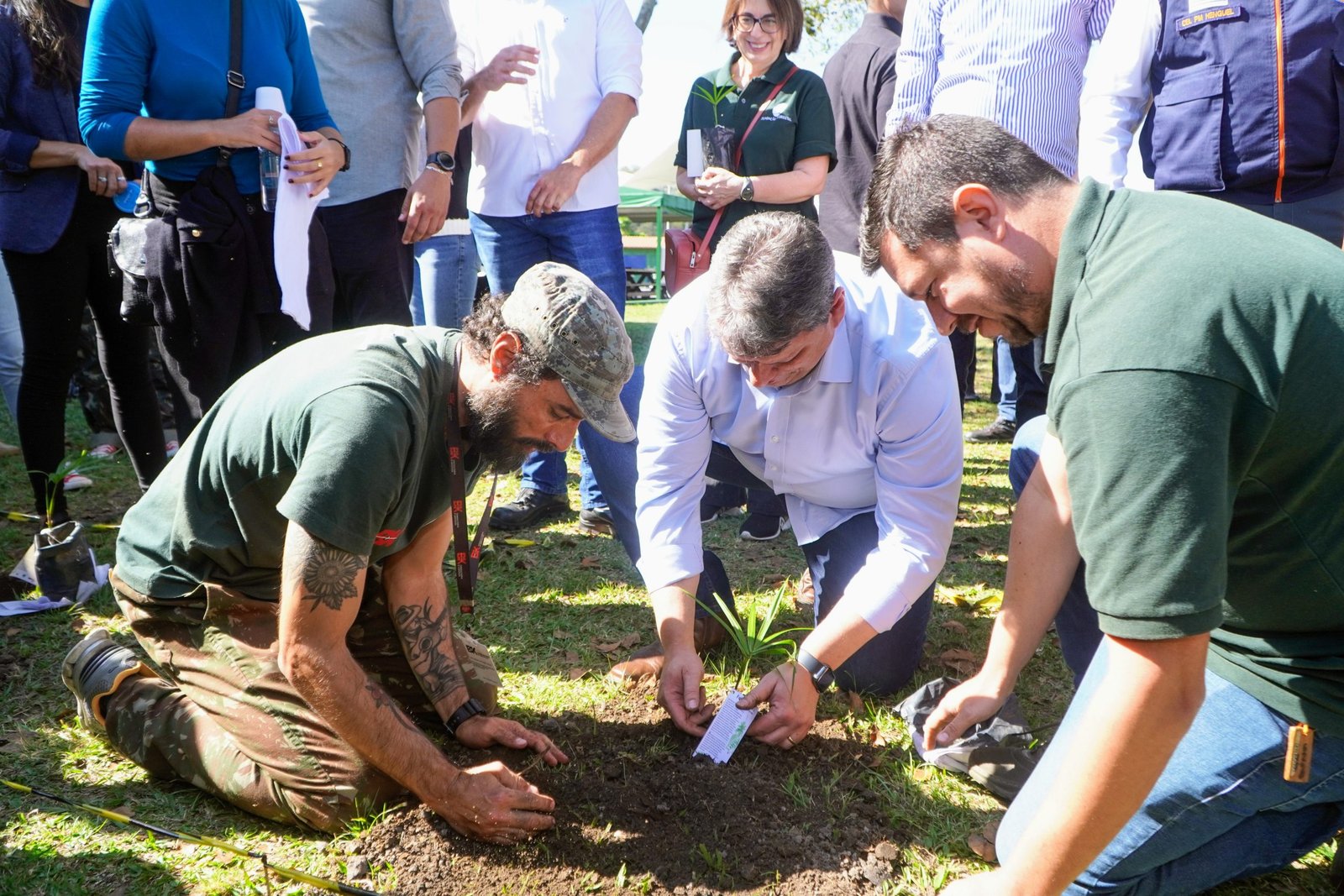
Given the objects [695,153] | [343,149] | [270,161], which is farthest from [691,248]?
[270,161]

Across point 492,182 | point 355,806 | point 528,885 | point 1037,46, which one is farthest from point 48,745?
point 1037,46

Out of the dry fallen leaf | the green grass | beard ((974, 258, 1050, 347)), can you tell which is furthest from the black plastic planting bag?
beard ((974, 258, 1050, 347))

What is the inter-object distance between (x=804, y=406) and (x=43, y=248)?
306 cm

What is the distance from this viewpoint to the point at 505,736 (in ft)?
9.32

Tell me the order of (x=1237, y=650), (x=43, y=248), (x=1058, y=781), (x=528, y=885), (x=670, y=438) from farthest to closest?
(x=43, y=248) → (x=670, y=438) → (x=528, y=885) → (x=1237, y=650) → (x=1058, y=781)

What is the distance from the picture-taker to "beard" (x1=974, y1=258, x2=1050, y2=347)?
1791 mm

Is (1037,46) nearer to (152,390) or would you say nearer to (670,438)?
(670,438)

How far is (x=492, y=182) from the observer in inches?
175

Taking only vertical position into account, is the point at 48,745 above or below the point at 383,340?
below

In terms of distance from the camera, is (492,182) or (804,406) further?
(492,182)

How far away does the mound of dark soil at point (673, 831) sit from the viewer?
7.79 ft

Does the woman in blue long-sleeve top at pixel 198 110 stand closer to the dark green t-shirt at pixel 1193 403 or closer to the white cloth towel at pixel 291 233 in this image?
the white cloth towel at pixel 291 233

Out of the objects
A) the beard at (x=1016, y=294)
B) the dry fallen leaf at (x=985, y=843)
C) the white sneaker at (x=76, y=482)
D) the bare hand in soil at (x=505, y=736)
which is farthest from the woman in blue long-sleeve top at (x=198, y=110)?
the dry fallen leaf at (x=985, y=843)

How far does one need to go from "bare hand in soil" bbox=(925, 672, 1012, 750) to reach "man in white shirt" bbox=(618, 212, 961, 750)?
31 cm
